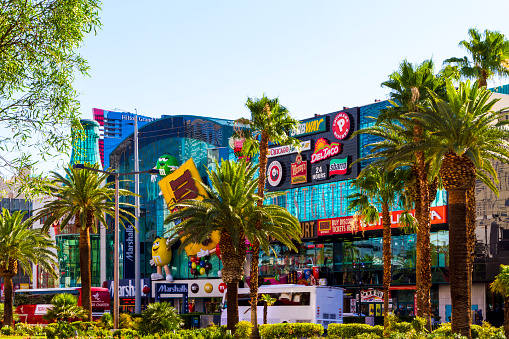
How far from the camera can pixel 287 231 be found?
39500 millimetres

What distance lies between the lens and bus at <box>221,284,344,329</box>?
48062 mm

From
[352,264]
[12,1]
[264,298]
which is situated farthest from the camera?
[352,264]

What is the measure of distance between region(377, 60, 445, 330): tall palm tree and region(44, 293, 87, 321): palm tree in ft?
77.4

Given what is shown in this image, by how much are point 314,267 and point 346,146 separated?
14.0 metres

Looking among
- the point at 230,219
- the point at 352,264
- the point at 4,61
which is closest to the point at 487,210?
the point at 352,264

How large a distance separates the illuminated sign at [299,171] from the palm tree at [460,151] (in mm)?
43812

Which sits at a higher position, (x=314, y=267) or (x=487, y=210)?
(x=487, y=210)

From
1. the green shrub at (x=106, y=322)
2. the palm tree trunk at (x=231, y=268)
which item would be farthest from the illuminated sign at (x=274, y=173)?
the palm tree trunk at (x=231, y=268)

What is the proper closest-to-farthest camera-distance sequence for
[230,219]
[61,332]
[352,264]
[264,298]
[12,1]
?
[12,1] → [61,332] → [230,219] → [264,298] → [352,264]

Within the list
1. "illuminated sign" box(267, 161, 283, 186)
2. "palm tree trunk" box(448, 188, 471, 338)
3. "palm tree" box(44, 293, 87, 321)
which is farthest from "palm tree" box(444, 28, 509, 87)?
"illuminated sign" box(267, 161, 283, 186)

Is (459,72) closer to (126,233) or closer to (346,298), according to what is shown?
(346,298)

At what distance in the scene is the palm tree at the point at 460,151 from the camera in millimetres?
27562

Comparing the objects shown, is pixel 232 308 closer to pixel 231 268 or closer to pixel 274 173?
pixel 231 268

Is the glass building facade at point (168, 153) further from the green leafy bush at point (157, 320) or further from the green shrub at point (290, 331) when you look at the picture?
the green leafy bush at point (157, 320)
